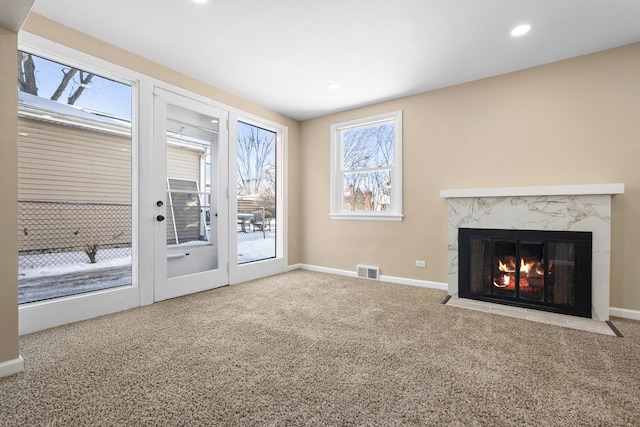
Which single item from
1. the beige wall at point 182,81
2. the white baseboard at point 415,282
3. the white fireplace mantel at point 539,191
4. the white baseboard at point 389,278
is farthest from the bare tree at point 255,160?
the white fireplace mantel at point 539,191

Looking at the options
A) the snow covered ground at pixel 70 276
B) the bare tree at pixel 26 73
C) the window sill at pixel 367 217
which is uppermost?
the bare tree at pixel 26 73

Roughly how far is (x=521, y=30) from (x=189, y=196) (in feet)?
12.3

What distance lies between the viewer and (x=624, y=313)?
2.77 metres

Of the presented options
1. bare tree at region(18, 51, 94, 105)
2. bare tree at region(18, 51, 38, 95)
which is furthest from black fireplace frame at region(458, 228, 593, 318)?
bare tree at region(18, 51, 38, 95)

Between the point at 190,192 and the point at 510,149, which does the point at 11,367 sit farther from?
the point at 510,149

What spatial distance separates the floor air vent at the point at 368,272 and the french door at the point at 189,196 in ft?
6.33

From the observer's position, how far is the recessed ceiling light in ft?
8.17

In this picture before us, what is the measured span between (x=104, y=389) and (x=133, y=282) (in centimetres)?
162

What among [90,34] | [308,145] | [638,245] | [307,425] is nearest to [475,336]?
[307,425]

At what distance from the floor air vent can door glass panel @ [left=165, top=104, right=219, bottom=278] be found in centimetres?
207

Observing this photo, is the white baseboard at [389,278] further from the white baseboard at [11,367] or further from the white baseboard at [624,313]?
the white baseboard at [11,367]

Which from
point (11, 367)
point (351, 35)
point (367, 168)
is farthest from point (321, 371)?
point (367, 168)

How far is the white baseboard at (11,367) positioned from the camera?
1.74 meters

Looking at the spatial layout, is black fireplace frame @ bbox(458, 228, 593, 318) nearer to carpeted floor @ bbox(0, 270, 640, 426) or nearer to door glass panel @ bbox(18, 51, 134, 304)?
carpeted floor @ bbox(0, 270, 640, 426)
